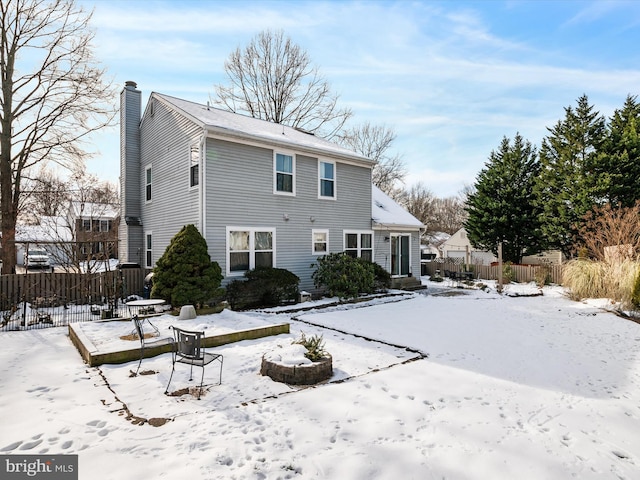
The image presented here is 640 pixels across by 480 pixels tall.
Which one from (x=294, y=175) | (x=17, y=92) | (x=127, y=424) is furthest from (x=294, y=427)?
(x=17, y=92)

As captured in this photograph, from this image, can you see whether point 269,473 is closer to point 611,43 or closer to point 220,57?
point 611,43

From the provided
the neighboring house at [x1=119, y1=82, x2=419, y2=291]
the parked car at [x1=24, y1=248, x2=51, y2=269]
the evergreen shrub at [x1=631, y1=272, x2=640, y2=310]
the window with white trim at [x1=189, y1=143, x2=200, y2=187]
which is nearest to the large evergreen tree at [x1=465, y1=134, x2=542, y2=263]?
the neighboring house at [x1=119, y1=82, x2=419, y2=291]

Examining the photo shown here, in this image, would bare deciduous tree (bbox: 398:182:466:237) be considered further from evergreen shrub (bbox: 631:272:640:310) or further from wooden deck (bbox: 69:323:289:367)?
wooden deck (bbox: 69:323:289:367)

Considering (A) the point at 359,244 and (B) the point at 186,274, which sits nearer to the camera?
(B) the point at 186,274

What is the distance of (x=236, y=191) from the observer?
36.9ft

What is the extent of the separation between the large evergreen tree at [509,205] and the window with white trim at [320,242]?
14.8 meters

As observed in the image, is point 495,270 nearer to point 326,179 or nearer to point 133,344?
point 326,179

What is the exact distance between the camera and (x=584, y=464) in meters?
3.29

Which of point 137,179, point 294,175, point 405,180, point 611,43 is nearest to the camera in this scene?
point 611,43

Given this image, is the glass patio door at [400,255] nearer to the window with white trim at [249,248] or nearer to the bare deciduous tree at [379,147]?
the window with white trim at [249,248]

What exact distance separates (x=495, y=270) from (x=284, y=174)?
14077 mm

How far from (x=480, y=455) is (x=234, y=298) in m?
8.39

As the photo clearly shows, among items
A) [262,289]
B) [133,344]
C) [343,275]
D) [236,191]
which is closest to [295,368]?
[133,344]

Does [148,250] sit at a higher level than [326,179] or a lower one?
lower
